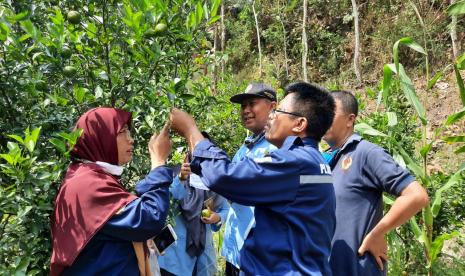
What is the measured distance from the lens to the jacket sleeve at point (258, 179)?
1.73m

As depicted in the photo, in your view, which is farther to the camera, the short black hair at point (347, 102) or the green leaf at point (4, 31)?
the short black hair at point (347, 102)

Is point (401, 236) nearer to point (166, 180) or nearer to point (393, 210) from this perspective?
point (393, 210)

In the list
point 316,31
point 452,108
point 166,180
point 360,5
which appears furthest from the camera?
point 316,31

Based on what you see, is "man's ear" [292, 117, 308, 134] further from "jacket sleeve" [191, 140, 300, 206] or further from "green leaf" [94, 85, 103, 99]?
"green leaf" [94, 85, 103, 99]

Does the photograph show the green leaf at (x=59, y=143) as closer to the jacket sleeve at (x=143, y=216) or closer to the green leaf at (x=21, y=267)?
the jacket sleeve at (x=143, y=216)

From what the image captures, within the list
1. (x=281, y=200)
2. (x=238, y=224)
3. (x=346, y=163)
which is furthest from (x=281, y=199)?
(x=238, y=224)

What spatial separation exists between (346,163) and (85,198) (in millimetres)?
1303

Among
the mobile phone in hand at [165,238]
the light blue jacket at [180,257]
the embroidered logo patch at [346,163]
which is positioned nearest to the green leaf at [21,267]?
the mobile phone in hand at [165,238]

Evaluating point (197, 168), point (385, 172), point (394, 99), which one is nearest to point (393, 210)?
point (385, 172)

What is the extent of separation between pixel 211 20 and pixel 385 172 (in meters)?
1.07

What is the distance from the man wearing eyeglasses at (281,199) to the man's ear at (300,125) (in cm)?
7

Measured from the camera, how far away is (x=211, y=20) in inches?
78.4

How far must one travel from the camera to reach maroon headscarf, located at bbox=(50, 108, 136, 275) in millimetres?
1713

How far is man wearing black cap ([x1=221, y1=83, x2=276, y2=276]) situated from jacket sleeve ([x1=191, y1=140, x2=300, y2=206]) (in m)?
0.82
